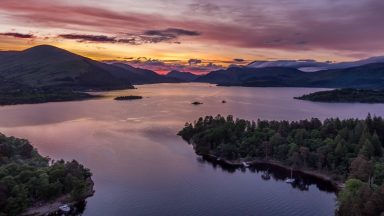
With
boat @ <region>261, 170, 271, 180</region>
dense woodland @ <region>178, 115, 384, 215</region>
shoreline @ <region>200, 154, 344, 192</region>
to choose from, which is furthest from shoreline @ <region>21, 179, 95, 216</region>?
dense woodland @ <region>178, 115, 384, 215</region>

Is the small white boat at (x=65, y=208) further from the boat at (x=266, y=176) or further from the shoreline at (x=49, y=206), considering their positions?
the boat at (x=266, y=176)

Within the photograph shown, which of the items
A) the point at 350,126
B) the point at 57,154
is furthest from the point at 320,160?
the point at 57,154

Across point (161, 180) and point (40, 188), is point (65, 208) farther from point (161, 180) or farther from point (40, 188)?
point (161, 180)

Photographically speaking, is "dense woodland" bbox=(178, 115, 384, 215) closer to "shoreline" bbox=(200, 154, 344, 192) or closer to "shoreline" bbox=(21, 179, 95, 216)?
"shoreline" bbox=(200, 154, 344, 192)

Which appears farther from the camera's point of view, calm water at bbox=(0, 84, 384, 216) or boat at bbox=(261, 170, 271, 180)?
boat at bbox=(261, 170, 271, 180)

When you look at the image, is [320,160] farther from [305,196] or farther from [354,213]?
[354,213]

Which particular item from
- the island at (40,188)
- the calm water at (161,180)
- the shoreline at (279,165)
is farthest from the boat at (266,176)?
the island at (40,188)

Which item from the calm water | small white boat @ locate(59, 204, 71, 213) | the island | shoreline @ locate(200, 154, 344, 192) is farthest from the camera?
shoreline @ locate(200, 154, 344, 192)

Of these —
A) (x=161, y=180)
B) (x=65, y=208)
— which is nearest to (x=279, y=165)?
(x=161, y=180)
